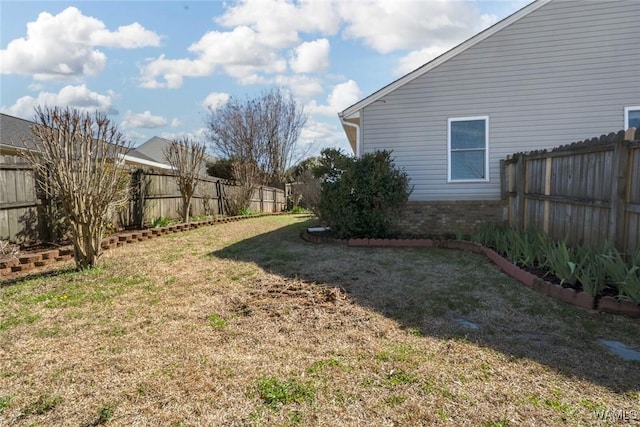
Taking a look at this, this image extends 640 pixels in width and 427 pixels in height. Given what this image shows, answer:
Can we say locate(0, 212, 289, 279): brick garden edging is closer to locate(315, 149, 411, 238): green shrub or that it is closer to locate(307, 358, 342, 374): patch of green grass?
locate(315, 149, 411, 238): green shrub

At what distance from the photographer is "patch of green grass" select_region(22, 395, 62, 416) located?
2297 millimetres

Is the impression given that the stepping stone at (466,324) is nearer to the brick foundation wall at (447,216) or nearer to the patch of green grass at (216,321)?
the patch of green grass at (216,321)

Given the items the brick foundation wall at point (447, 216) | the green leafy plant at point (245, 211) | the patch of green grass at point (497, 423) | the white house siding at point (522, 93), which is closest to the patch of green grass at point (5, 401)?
the patch of green grass at point (497, 423)

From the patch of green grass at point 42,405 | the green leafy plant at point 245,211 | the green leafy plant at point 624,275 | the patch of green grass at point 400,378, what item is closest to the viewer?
the patch of green grass at point 42,405

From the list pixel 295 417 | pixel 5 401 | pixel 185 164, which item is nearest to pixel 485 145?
pixel 295 417

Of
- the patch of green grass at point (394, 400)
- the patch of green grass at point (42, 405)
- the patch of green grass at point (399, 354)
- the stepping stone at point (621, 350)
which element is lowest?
the stepping stone at point (621, 350)

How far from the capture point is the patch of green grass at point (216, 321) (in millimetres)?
3607

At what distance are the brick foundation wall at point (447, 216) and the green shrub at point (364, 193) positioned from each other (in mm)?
750

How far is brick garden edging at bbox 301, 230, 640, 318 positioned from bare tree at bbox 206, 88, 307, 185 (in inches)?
816

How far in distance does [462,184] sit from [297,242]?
4073 mm

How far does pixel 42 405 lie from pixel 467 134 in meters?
8.93

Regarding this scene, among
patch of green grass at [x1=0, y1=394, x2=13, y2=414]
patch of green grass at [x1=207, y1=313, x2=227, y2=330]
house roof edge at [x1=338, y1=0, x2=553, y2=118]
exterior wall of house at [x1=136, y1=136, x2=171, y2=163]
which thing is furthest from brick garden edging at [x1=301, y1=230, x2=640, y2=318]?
exterior wall of house at [x1=136, y1=136, x2=171, y2=163]

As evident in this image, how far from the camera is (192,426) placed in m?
2.16

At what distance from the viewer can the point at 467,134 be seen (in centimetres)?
902
